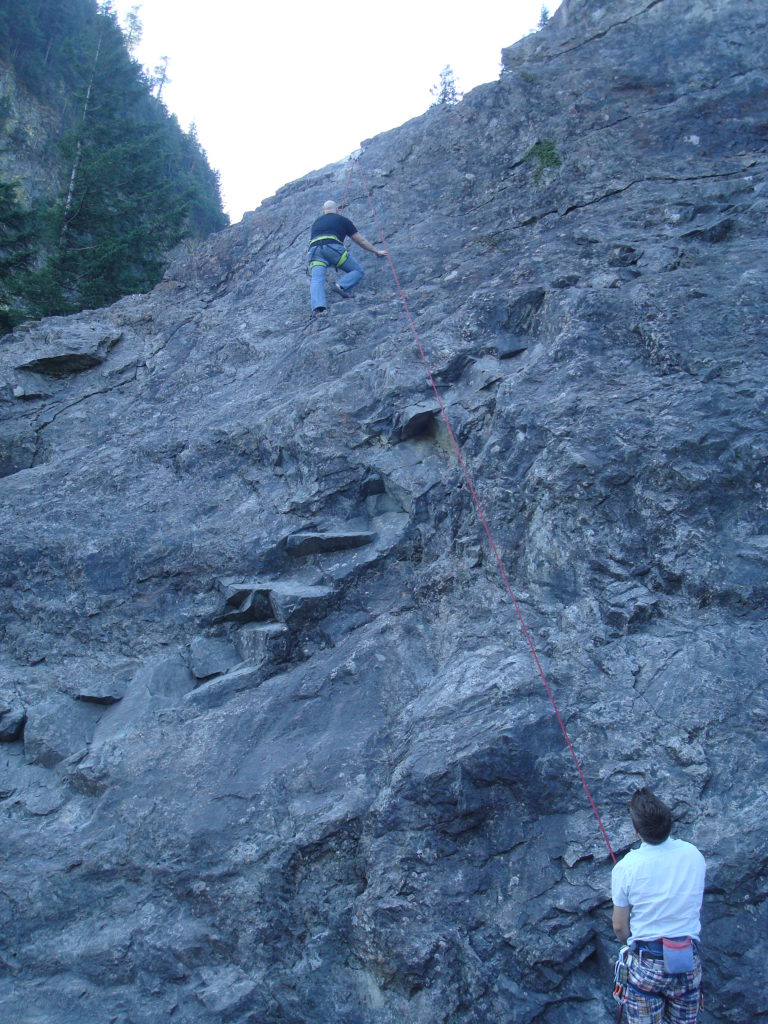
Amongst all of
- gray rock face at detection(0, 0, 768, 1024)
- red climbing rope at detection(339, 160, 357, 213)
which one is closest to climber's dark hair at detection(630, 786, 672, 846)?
gray rock face at detection(0, 0, 768, 1024)

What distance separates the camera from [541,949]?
3.62m

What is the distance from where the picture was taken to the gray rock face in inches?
154

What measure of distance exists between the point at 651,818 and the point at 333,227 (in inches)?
256

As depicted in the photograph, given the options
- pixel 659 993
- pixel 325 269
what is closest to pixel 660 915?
pixel 659 993

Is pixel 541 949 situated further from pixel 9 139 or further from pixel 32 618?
pixel 9 139

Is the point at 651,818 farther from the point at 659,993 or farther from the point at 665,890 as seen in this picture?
the point at 659,993

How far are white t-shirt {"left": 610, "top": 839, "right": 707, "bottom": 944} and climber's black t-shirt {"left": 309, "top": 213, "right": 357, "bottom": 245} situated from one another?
6.50 m

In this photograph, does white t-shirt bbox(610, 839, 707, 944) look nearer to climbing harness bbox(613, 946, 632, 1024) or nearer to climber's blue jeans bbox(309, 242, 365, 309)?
climbing harness bbox(613, 946, 632, 1024)

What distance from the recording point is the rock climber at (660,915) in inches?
119

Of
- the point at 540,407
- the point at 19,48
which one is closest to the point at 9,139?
the point at 19,48

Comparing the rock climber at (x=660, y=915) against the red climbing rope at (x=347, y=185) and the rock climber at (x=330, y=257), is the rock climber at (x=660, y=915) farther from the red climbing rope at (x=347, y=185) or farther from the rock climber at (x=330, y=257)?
the red climbing rope at (x=347, y=185)

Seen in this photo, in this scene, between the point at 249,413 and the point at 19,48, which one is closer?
the point at 249,413

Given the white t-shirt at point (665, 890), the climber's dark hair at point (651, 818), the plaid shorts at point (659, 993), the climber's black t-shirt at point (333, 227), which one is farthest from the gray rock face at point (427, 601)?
the climber's dark hair at point (651, 818)

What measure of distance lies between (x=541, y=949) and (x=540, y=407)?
11.1ft
